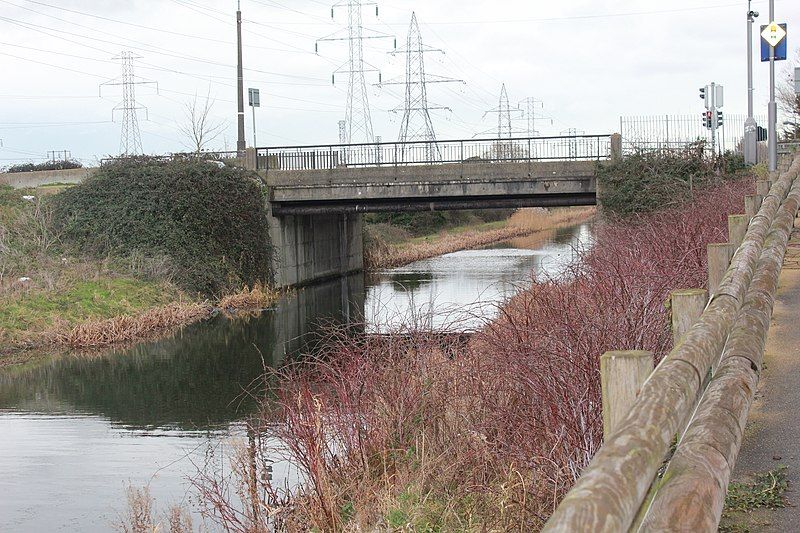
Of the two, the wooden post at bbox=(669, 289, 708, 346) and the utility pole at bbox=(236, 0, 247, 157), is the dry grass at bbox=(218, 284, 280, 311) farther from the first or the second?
the wooden post at bbox=(669, 289, 708, 346)

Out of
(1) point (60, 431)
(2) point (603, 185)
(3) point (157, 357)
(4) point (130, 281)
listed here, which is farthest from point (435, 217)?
(1) point (60, 431)

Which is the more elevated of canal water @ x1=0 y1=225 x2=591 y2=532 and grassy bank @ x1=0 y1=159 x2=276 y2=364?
grassy bank @ x1=0 y1=159 x2=276 y2=364

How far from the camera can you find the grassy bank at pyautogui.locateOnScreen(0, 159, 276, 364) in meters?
28.1

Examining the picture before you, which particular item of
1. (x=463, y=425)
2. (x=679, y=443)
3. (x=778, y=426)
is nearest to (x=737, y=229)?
(x=463, y=425)

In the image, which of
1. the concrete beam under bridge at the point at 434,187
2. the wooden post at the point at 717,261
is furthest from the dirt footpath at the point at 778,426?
the concrete beam under bridge at the point at 434,187

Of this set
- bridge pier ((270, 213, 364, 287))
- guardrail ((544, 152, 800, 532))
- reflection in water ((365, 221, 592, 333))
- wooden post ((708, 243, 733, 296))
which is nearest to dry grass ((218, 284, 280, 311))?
bridge pier ((270, 213, 364, 287))

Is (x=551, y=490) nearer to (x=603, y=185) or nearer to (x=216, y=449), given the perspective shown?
(x=216, y=449)

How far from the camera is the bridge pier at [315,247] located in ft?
129

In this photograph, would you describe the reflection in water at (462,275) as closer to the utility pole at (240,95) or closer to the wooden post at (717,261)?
the utility pole at (240,95)

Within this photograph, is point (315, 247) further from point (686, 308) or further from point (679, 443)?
point (679, 443)

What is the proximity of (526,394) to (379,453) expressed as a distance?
1.91 metres

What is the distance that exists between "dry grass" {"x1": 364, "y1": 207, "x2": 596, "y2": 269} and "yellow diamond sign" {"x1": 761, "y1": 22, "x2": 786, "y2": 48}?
29.1m

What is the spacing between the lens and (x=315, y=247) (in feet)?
144

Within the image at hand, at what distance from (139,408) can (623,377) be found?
16176 millimetres
